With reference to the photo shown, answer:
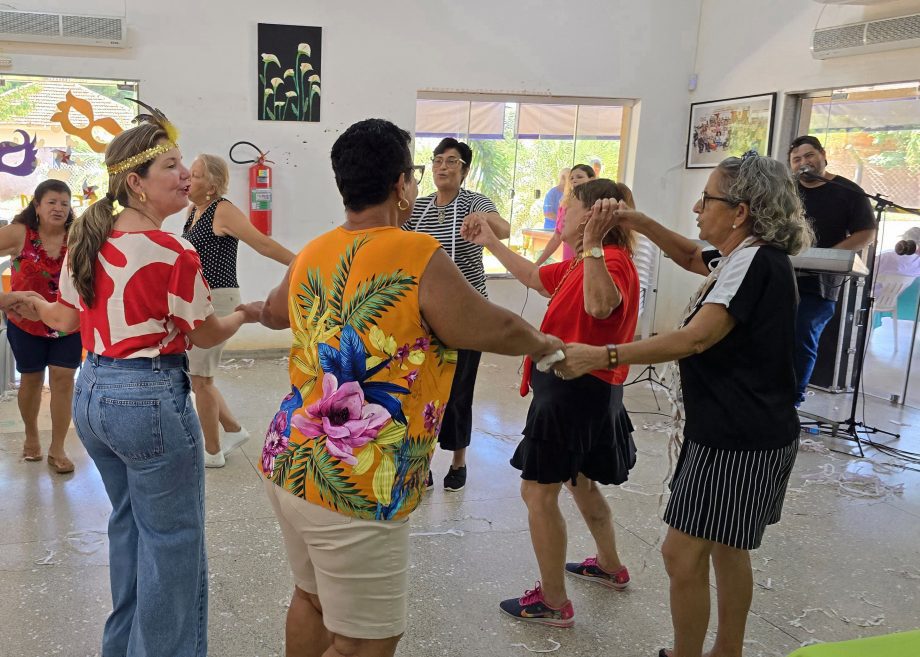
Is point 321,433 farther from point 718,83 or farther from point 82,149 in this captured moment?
point 718,83

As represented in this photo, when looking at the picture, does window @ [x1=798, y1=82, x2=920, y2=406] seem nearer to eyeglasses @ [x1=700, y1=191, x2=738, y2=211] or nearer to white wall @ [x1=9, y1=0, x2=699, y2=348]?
white wall @ [x1=9, y1=0, x2=699, y2=348]

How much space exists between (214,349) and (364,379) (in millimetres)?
2333

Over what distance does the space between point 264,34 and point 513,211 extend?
2.74 m

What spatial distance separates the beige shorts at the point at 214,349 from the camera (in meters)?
3.65

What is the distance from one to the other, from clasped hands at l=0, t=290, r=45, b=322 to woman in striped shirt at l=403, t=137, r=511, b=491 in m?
1.77

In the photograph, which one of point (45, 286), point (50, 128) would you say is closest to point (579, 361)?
point (45, 286)

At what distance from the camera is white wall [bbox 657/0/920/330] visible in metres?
5.58

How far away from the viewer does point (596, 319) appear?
2.46m

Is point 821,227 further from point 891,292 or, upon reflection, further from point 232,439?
point 232,439

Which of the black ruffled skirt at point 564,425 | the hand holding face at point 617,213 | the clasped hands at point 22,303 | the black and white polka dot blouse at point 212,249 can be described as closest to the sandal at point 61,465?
the black and white polka dot blouse at point 212,249

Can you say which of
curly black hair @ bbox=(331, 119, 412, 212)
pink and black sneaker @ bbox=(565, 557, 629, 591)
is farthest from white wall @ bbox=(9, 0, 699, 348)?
curly black hair @ bbox=(331, 119, 412, 212)

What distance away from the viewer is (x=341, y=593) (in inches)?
65.2

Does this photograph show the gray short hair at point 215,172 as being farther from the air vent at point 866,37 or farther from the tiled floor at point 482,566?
the air vent at point 866,37

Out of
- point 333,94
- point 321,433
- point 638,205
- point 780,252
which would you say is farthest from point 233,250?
point 638,205
